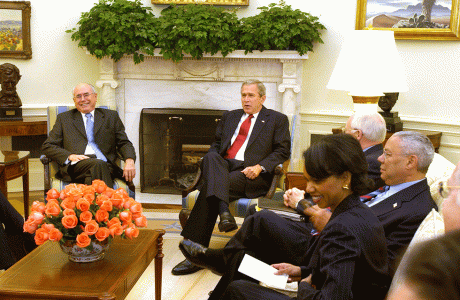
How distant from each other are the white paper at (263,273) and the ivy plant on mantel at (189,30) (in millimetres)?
3126

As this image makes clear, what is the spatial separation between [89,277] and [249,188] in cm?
172

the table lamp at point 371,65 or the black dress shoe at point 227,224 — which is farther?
the table lamp at point 371,65

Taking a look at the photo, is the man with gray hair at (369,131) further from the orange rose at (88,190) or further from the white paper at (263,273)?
the orange rose at (88,190)

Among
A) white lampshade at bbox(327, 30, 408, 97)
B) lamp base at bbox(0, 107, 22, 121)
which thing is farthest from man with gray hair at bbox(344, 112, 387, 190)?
lamp base at bbox(0, 107, 22, 121)

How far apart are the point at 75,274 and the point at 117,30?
3188 mm

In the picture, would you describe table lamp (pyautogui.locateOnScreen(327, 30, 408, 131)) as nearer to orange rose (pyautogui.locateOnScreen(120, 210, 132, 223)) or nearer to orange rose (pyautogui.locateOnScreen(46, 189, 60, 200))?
orange rose (pyautogui.locateOnScreen(120, 210, 132, 223))

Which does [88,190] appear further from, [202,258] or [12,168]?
[12,168]

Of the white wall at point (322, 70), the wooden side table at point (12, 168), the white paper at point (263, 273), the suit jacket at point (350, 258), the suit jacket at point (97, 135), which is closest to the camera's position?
the suit jacket at point (350, 258)

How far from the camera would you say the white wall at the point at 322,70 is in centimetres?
479

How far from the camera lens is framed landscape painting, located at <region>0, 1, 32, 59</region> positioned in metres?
5.51

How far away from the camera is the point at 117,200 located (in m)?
2.54

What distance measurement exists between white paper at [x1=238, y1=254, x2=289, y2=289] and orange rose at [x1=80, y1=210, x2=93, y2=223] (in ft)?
2.54

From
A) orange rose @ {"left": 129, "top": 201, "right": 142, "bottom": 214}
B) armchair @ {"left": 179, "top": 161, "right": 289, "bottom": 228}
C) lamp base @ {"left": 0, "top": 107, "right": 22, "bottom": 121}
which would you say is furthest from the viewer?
lamp base @ {"left": 0, "top": 107, "right": 22, "bottom": 121}

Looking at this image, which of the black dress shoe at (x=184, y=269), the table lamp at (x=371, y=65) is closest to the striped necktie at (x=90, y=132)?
the black dress shoe at (x=184, y=269)
